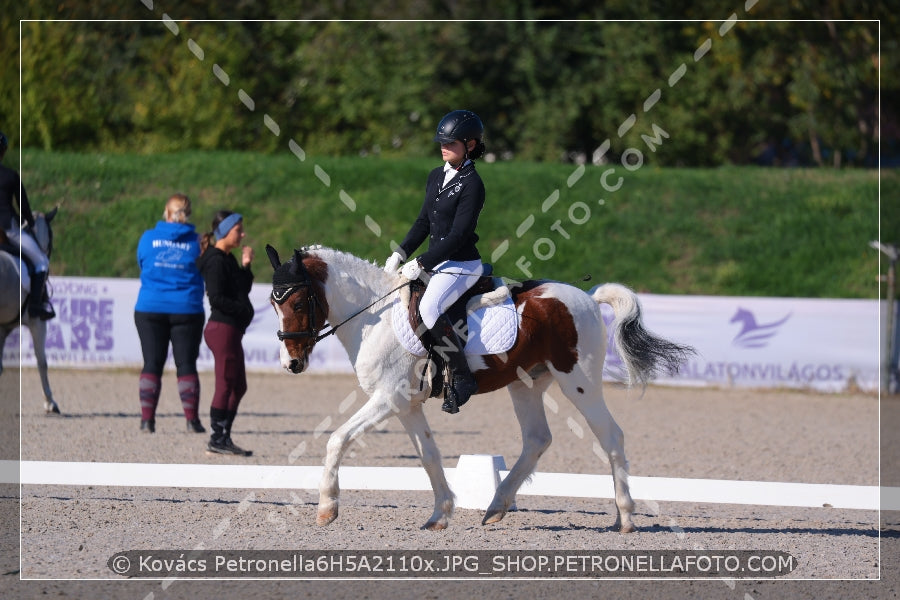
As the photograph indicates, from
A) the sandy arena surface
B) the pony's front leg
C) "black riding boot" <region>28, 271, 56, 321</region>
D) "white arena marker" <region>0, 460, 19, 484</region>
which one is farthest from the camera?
"black riding boot" <region>28, 271, 56, 321</region>

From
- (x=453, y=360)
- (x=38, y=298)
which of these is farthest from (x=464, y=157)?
(x=38, y=298)

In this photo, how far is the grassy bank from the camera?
20.4 meters

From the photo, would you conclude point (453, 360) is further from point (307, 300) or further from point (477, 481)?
point (477, 481)

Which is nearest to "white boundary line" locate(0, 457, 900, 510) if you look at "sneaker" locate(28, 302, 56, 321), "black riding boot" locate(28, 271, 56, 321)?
"black riding boot" locate(28, 271, 56, 321)

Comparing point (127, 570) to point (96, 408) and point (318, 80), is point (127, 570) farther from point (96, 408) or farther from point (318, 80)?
point (318, 80)

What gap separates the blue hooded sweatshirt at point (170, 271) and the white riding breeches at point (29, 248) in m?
1.09

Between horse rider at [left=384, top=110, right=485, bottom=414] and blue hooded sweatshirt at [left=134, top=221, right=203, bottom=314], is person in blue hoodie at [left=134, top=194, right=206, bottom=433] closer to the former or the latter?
blue hooded sweatshirt at [left=134, top=221, right=203, bottom=314]

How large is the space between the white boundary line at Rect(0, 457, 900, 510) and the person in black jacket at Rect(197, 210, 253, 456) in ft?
7.80

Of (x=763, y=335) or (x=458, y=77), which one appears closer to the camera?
(x=763, y=335)

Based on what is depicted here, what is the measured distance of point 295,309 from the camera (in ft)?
19.6

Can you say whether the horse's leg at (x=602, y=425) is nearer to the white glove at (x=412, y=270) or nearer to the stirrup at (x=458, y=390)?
the stirrup at (x=458, y=390)

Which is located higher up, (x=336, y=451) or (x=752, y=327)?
(x=752, y=327)

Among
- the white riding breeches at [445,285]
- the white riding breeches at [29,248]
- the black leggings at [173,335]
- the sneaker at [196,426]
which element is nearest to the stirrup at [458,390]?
the white riding breeches at [445,285]

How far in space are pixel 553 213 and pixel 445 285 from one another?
15575 mm
